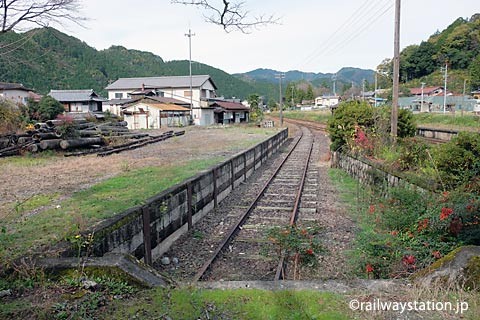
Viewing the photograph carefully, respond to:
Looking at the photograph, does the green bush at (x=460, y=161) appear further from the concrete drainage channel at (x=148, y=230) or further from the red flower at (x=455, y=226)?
the concrete drainage channel at (x=148, y=230)

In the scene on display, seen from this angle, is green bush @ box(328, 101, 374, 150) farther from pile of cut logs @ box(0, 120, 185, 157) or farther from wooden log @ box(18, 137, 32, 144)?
wooden log @ box(18, 137, 32, 144)

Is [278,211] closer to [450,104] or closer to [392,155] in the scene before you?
[392,155]

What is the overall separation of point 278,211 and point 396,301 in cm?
597

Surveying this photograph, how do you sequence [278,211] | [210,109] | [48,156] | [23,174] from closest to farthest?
1. [278,211]
2. [23,174]
3. [48,156]
4. [210,109]

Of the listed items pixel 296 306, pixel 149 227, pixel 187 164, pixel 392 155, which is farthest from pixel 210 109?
pixel 296 306

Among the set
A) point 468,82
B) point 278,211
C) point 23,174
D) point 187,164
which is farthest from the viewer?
point 468,82

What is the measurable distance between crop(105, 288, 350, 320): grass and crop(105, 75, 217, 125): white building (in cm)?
4449

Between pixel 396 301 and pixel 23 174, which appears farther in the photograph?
pixel 23 174

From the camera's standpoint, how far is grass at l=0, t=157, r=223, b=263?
5.41 m

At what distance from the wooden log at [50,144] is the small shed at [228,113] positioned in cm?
3332

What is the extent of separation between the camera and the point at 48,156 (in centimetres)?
1566

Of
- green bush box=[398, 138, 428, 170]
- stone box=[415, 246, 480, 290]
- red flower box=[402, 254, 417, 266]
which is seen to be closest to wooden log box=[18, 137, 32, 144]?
green bush box=[398, 138, 428, 170]

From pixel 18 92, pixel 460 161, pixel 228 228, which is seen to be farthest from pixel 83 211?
pixel 18 92

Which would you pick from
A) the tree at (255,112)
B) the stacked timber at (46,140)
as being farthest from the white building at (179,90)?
the stacked timber at (46,140)
